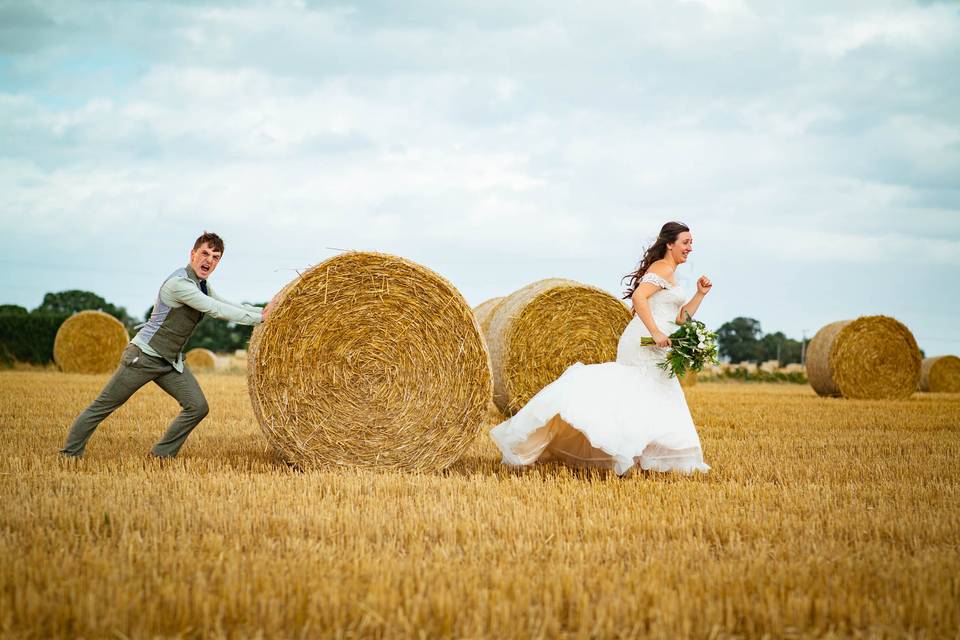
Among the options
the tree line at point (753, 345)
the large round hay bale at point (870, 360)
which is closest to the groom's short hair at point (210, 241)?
the large round hay bale at point (870, 360)

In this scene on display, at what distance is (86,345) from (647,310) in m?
18.9

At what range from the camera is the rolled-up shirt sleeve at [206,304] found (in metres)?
6.33

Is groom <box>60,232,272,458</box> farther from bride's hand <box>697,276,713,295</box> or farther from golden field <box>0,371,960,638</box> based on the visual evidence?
bride's hand <box>697,276,713,295</box>

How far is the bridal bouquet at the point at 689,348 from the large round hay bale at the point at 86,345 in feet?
60.3

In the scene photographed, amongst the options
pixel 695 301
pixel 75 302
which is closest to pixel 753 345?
pixel 75 302

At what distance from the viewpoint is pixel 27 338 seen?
26.7m

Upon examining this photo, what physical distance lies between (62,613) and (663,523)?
2800 mm

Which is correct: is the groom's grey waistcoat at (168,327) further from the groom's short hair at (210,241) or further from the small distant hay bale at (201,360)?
the small distant hay bale at (201,360)

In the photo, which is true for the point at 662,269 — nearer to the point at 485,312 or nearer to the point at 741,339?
the point at 485,312

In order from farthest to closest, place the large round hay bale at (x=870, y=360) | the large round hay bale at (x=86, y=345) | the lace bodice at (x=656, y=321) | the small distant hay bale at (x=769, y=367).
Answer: the small distant hay bale at (x=769, y=367) → the large round hay bale at (x=86, y=345) → the large round hay bale at (x=870, y=360) → the lace bodice at (x=656, y=321)

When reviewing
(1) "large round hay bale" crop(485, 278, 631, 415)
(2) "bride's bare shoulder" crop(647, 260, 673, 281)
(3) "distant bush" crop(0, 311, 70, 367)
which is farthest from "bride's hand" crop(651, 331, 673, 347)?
(3) "distant bush" crop(0, 311, 70, 367)

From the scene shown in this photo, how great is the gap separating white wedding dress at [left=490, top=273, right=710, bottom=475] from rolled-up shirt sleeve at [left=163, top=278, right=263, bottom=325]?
1.98 m

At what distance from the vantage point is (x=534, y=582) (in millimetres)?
3477

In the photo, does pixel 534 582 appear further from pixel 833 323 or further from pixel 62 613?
pixel 833 323
